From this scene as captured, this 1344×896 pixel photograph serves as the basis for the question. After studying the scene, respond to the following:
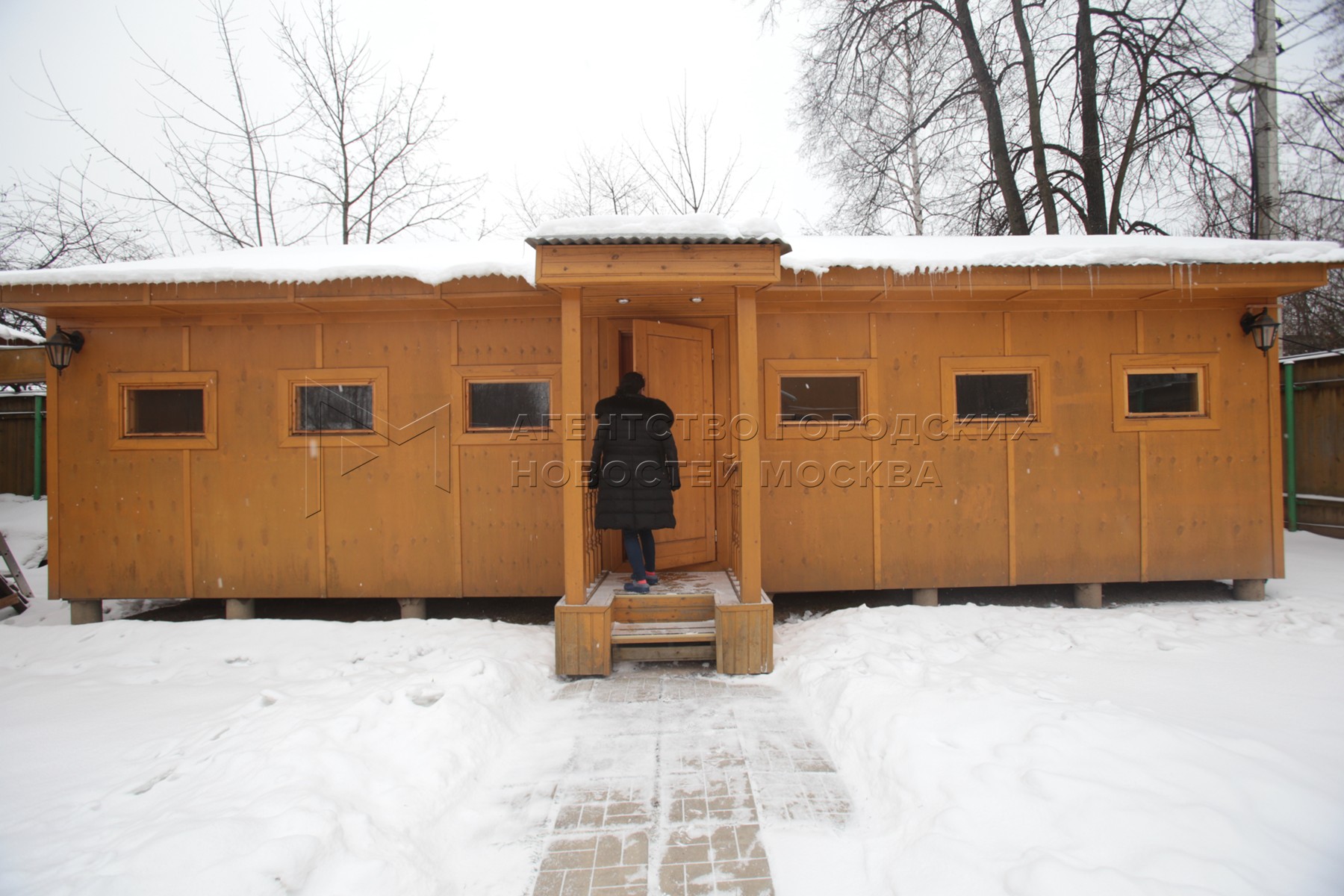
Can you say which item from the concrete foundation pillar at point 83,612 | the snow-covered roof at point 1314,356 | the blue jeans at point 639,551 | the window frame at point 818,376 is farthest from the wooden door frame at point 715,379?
the snow-covered roof at point 1314,356

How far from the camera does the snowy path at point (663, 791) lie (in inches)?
89.7

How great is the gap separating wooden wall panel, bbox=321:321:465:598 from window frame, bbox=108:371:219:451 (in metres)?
1.10

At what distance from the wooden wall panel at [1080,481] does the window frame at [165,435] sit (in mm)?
7006

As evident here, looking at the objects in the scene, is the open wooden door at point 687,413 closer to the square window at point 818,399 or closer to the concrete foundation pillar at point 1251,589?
the square window at point 818,399

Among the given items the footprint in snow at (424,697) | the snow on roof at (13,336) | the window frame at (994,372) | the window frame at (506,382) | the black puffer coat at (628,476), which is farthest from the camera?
the snow on roof at (13,336)

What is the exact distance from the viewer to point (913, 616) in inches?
193

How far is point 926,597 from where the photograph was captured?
538 cm

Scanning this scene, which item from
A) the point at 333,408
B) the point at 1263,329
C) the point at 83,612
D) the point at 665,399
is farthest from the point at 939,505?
the point at 83,612

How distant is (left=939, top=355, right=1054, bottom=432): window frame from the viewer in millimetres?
5383

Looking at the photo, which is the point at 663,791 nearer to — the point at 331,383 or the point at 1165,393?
the point at 331,383

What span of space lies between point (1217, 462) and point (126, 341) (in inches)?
379

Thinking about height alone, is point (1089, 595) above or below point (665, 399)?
below

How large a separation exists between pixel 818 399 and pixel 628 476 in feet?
6.51

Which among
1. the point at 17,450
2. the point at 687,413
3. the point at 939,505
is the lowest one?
the point at 939,505
